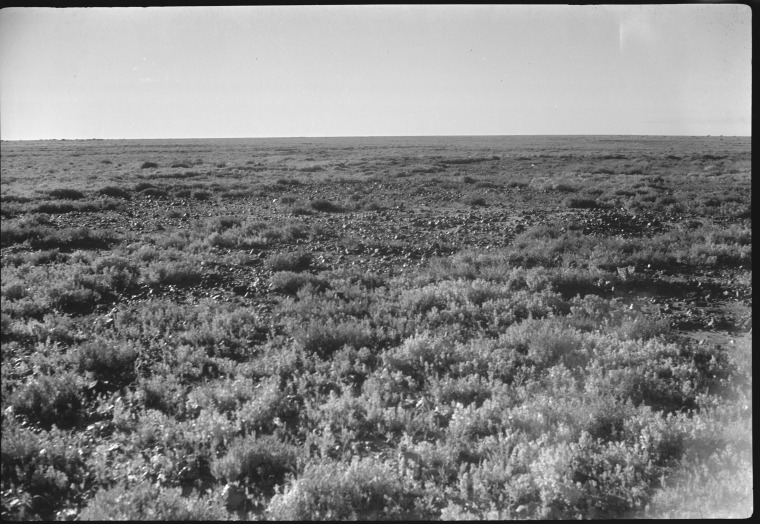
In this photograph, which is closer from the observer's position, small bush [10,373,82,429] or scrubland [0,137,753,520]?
scrubland [0,137,753,520]

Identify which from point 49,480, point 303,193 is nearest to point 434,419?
point 49,480

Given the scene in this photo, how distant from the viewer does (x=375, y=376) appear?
5840mm

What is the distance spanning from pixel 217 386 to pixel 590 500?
12.8 feet

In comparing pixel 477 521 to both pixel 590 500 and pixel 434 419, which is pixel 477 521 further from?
pixel 434 419

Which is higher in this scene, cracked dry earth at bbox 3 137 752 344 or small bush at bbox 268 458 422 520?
cracked dry earth at bbox 3 137 752 344

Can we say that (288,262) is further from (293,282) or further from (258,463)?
(258,463)

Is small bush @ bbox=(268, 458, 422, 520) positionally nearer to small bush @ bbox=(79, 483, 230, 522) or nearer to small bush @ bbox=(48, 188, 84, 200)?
small bush @ bbox=(79, 483, 230, 522)

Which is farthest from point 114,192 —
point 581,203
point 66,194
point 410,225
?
point 581,203

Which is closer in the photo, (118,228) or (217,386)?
(217,386)

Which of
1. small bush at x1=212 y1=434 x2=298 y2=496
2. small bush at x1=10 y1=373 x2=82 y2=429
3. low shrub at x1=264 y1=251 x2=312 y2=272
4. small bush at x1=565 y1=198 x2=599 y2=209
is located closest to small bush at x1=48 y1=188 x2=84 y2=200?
low shrub at x1=264 y1=251 x2=312 y2=272

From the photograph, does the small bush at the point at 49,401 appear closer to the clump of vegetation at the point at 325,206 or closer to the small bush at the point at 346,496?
the small bush at the point at 346,496

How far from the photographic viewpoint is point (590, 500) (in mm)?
3953

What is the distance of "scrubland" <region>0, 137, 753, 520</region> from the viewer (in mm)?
4020

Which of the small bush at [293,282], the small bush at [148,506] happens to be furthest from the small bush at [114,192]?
the small bush at [148,506]
